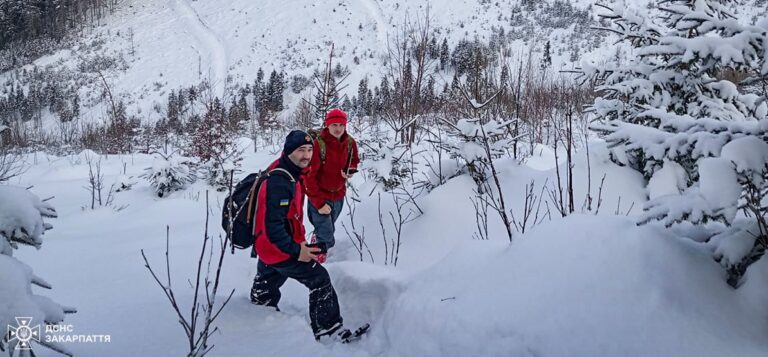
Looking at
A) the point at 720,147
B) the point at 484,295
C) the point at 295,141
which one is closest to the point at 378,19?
the point at 295,141

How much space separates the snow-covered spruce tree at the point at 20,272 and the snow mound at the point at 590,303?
1.42 meters

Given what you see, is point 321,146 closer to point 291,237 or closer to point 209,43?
point 291,237

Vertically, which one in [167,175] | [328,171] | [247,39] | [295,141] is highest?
[295,141]

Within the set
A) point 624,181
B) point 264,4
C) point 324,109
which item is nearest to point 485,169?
point 624,181

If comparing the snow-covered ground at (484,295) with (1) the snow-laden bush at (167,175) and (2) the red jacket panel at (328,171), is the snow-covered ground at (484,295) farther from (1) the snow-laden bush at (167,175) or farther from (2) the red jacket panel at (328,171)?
(1) the snow-laden bush at (167,175)

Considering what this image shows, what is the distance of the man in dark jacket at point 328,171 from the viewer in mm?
3543

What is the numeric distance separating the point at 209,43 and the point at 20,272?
49.2 meters

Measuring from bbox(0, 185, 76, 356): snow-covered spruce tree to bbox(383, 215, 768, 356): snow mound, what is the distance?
1422mm

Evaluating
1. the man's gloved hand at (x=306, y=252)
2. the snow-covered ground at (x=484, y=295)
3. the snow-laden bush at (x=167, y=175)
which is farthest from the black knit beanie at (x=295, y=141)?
the snow-laden bush at (x=167, y=175)

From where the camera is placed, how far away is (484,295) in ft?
5.98

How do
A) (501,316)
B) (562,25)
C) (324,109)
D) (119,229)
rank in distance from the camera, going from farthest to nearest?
(562,25) → (324,109) → (119,229) → (501,316)

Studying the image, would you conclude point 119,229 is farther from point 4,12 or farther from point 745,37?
point 4,12

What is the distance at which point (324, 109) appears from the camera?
634cm

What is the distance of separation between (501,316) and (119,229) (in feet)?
16.8
